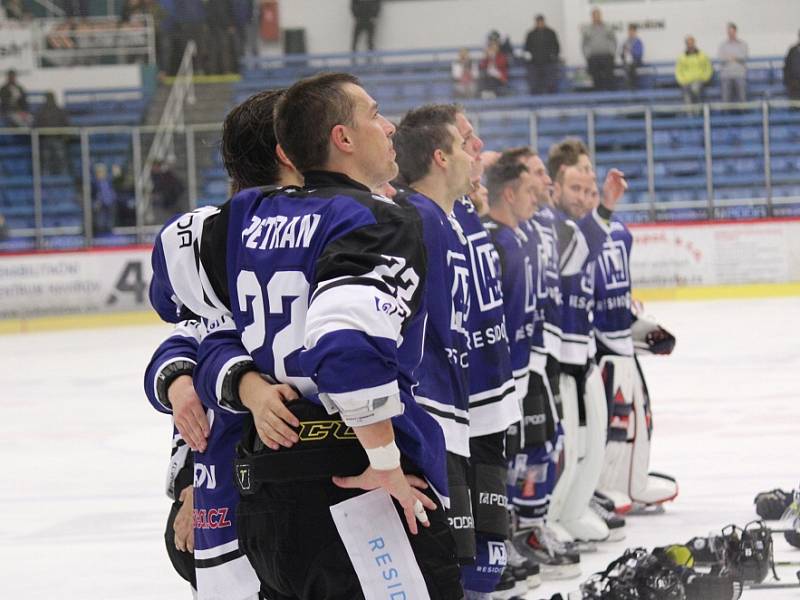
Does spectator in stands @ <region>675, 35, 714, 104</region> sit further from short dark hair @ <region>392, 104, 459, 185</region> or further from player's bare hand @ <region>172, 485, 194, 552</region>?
player's bare hand @ <region>172, 485, 194, 552</region>

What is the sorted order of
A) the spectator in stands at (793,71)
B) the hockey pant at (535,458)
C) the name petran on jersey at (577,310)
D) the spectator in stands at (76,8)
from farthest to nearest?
the spectator in stands at (76,8)
the spectator in stands at (793,71)
the name petran on jersey at (577,310)
the hockey pant at (535,458)

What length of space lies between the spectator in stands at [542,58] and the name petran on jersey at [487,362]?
16507mm

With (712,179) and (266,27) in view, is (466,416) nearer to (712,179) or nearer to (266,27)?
(712,179)

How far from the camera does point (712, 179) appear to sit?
16609 mm

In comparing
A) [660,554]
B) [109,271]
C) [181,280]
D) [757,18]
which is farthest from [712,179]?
[181,280]

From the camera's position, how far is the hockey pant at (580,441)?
510cm

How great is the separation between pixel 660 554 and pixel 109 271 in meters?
12.4

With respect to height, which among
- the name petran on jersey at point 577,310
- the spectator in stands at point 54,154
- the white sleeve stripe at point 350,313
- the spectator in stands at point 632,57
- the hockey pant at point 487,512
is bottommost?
the hockey pant at point 487,512

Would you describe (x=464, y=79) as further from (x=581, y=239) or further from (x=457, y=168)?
(x=457, y=168)

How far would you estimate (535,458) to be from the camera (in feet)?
15.0

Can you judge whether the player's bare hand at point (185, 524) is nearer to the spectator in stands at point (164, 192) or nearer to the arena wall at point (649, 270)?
the arena wall at point (649, 270)

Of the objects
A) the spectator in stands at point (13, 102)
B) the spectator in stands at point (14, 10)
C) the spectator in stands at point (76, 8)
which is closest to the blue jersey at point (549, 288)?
the spectator in stands at point (13, 102)

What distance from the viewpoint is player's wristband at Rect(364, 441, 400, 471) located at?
6.72 feet

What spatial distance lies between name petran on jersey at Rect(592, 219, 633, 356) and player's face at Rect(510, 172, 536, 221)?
848 mm
